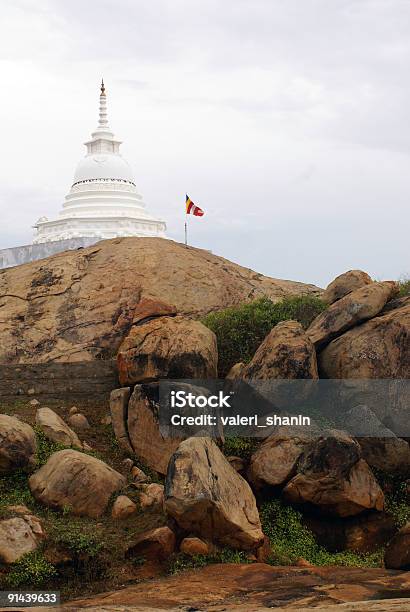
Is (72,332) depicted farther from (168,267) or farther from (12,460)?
(12,460)

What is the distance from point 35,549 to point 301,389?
234 inches

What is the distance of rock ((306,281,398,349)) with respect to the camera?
17953mm

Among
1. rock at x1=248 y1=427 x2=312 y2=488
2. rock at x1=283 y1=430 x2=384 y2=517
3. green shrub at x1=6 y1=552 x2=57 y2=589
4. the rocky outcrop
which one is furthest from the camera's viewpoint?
rock at x1=248 y1=427 x2=312 y2=488

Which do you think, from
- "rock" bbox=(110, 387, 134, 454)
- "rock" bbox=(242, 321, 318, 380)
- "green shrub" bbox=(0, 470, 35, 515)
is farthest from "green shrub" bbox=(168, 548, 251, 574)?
"rock" bbox=(242, 321, 318, 380)

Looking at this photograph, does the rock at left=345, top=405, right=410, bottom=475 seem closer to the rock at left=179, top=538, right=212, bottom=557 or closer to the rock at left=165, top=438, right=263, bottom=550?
the rock at left=165, top=438, right=263, bottom=550

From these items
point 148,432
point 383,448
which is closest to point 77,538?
point 148,432

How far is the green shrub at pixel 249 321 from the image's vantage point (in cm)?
1950

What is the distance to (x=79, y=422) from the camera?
58.6 feet

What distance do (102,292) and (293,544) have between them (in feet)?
29.2

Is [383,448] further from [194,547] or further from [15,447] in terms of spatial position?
[15,447]

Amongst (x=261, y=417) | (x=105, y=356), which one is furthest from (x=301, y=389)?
(x=105, y=356)

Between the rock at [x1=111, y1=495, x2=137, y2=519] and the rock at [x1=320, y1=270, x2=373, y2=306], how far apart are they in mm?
7918

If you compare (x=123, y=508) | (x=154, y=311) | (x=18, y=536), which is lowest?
(x=18, y=536)

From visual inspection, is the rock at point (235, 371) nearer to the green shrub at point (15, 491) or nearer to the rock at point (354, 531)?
the rock at point (354, 531)
